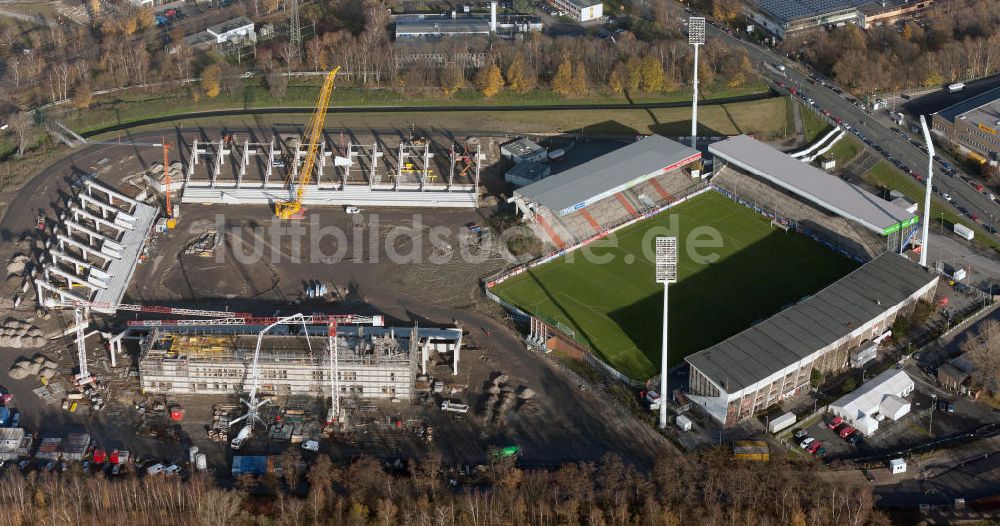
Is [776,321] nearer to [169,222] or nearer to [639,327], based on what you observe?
[639,327]

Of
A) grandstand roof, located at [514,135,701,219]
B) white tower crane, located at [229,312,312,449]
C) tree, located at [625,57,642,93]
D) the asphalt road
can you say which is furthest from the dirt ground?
the asphalt road

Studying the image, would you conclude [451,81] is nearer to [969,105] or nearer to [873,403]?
[969,105]

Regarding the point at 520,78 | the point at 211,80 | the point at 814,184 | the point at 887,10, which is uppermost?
the point at 211,80

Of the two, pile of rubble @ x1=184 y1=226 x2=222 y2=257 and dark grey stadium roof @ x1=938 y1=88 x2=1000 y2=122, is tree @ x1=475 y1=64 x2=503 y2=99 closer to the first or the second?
pile of rubble @ x1=184 y1=226 x2=222 y2=257

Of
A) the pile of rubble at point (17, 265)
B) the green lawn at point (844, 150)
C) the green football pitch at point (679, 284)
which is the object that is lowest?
the green football pitch at point (679, 284)

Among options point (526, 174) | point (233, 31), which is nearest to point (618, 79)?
point (526, 174)

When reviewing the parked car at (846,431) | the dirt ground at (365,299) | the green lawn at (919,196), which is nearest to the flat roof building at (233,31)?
the dirt ground at (365,299)

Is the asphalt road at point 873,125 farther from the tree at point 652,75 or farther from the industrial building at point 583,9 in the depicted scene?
the industrial building at point 583,9
